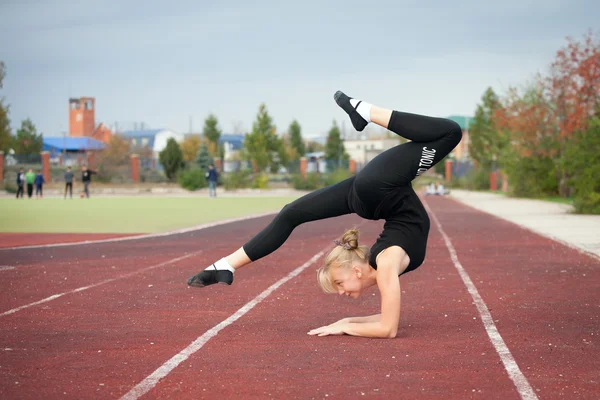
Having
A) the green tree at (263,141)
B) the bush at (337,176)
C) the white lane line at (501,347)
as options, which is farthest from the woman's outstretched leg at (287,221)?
the green tree at (263,141)

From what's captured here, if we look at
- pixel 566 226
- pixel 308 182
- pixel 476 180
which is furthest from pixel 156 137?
pixel 566 226

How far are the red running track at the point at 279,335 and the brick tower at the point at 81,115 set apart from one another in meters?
125

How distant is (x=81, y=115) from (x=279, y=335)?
131 m

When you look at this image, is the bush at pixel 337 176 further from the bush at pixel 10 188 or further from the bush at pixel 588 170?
the bush at pixel 588 170

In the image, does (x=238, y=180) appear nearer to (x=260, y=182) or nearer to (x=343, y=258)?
(x=260, y=182)

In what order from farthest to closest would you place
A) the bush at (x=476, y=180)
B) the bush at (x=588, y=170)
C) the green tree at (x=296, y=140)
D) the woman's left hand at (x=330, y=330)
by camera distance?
the green tree at (x=296, y=140) < the bush at (x=476, y=180) < the bush at (x=588, y=170) < the woman's left hand at (x=330, y=330)

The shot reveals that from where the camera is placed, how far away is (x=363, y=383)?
4.87 meters

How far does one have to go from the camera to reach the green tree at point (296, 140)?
111 meters

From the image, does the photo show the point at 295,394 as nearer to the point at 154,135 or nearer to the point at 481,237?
the point at 481,237

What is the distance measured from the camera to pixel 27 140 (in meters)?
93.1

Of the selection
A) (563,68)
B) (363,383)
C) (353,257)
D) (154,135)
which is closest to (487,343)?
(353,257)

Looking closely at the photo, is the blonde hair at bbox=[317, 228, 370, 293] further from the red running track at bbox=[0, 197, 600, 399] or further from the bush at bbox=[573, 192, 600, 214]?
the bush at bbox=[573, 192, 600, 214]

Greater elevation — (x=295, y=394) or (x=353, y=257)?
(x=353, y=257)

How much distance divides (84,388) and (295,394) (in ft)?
4.27
